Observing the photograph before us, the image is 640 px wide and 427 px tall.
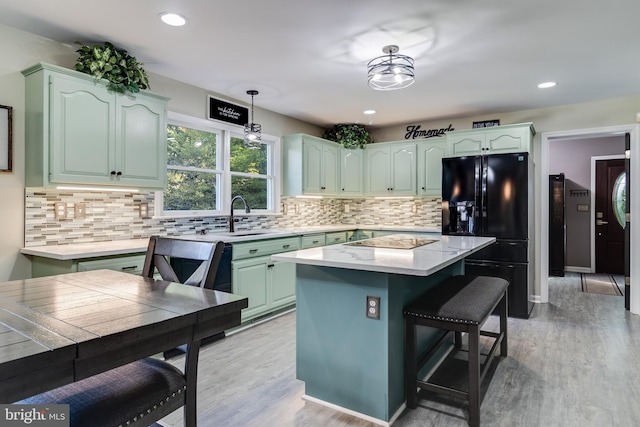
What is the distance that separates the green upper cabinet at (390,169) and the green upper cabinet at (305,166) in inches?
28.3

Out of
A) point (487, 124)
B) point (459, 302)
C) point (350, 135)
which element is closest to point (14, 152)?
point (459, 302)

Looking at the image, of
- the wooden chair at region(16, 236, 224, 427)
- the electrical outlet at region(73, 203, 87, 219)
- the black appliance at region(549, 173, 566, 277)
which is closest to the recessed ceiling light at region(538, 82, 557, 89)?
the black appliance at region(549, 173, 566, 277)

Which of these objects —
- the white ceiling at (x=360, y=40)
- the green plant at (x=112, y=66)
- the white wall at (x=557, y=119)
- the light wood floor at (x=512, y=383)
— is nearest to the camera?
the light wood floor at (x=512, y=383)

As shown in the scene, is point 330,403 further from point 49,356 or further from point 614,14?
point 614,14

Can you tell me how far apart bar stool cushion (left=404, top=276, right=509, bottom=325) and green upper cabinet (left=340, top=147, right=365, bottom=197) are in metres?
2.99

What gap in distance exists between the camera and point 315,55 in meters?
2.98

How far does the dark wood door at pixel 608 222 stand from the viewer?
6.39 m

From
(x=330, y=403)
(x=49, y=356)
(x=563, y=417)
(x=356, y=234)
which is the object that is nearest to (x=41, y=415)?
(x=49, y=356)

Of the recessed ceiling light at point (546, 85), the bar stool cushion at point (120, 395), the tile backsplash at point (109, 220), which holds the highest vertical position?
the recessed ceiling light at point (546, 85)

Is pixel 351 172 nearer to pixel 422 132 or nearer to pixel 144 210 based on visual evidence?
pixel 422 132

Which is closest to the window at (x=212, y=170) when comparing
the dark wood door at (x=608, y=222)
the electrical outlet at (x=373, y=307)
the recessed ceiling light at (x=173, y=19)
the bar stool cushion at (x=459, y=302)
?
the recessed ceiling light at (x=173, y=19)

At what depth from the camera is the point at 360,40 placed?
106 inches

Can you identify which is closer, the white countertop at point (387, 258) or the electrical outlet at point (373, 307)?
the white countertop at point (387, 258)

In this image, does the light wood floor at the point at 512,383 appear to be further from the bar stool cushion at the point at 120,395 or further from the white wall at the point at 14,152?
the white wall at the point at 14,152
